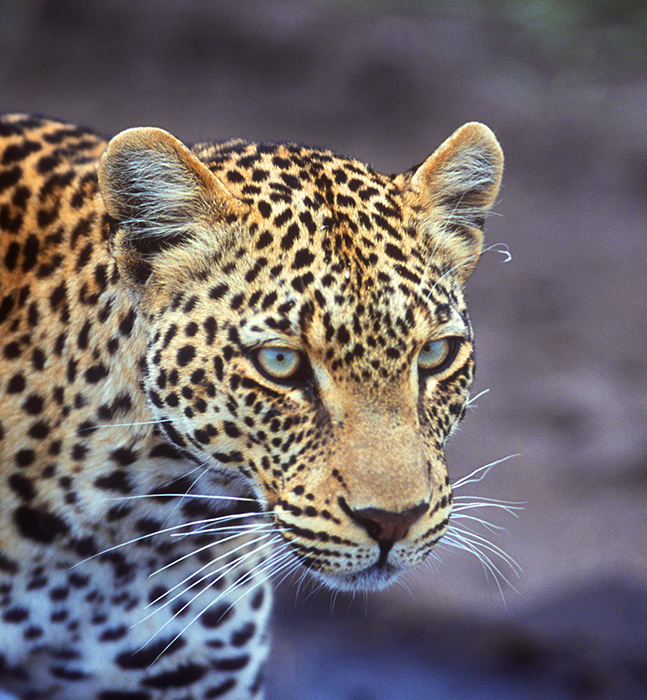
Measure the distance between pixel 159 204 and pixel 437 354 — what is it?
113cm

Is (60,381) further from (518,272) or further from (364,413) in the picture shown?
(518,272)

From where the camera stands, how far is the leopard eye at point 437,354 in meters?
2.96

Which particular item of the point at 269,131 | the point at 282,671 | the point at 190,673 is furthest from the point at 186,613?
the point at 269,131

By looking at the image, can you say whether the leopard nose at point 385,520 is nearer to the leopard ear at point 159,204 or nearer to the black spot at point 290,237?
the black spot at point 290,237

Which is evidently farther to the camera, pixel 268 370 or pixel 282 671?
pixel 282 671

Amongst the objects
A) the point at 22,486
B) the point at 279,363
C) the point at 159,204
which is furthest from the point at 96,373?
the point at 279,363

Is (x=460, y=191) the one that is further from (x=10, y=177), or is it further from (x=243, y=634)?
(x=243, y=634)

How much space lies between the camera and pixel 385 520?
2.63 metres

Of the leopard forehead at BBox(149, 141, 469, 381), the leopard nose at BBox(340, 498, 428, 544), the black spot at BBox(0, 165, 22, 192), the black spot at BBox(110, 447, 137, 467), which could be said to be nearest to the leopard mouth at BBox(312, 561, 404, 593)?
→ the leopard nose at BBox(340, 498, 428, 544)

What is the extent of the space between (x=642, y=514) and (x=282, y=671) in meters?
3.17

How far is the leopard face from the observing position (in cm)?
271

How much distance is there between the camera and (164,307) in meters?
2.95

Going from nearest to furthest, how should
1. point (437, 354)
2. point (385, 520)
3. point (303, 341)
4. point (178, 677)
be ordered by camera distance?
1. point (385, 520)
2. point (303, 341)
3. point (437, 354)
4. point (178, 677)

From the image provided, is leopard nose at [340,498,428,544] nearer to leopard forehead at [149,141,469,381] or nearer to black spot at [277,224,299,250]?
leopard forehead at [149,141,469,381]
